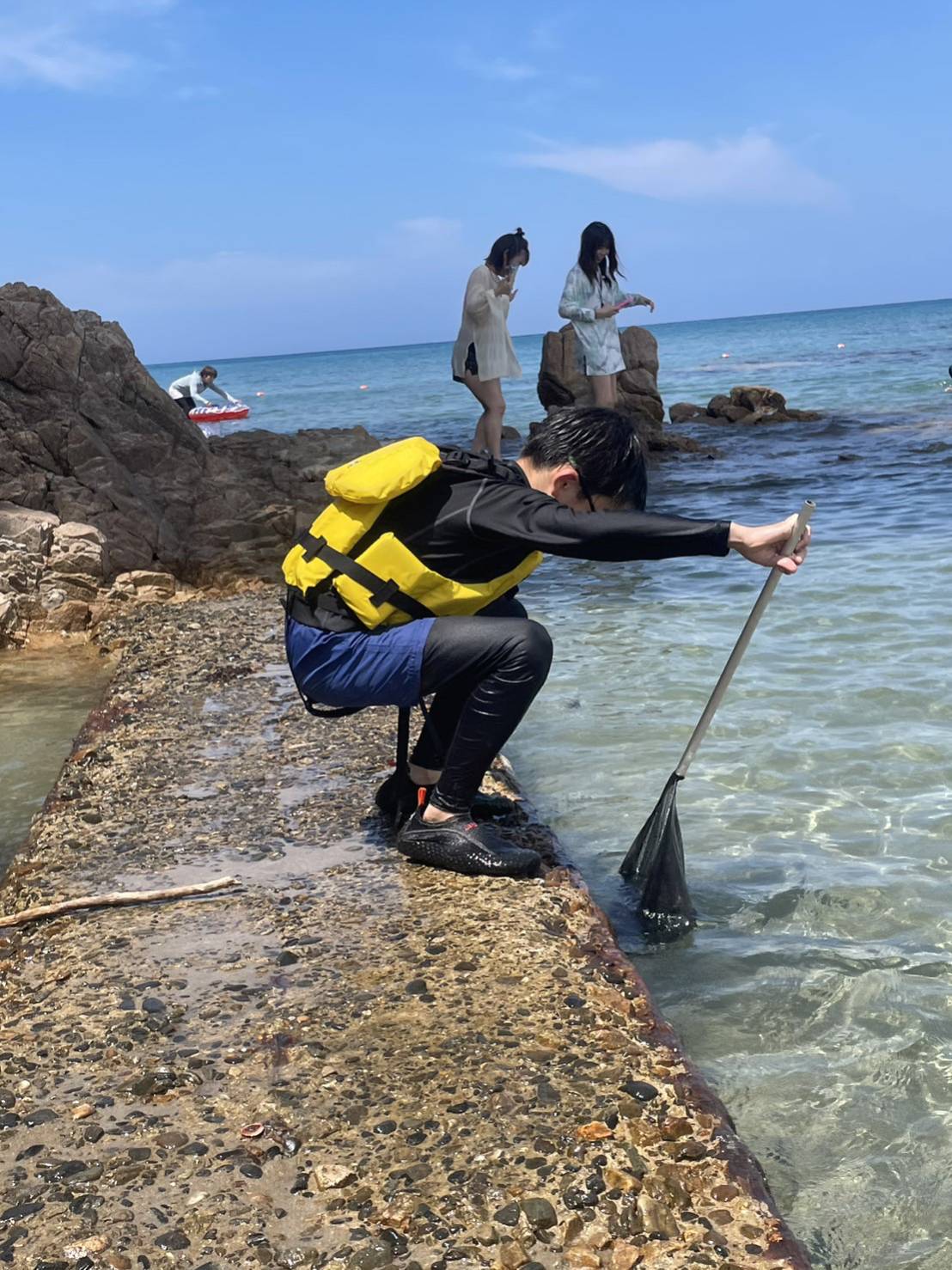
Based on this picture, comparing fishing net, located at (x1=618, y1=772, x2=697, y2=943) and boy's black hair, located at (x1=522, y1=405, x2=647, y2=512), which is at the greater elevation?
boy's black hair, located at (x1=522, y1=405, x2=647, y2=512)

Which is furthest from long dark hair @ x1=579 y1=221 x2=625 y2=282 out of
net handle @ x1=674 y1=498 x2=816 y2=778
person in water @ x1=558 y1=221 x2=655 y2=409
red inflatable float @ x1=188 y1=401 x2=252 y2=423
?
red inflatable float @ x1=188 y1=401 x2=252 y2=423

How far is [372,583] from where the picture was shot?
310 cm

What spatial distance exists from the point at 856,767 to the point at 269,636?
8.74ft

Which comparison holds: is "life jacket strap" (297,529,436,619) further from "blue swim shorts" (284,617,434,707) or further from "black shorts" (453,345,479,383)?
"black shorts" (453,345,479,383)

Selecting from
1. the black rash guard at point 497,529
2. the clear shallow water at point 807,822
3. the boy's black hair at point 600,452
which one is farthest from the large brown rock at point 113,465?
the boy's black hair at point 600,452

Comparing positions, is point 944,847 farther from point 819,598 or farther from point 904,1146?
point 819,598

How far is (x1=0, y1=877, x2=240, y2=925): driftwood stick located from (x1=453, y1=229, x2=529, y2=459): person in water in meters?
7.33

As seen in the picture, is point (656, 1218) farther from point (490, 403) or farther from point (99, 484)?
point (490, 403)

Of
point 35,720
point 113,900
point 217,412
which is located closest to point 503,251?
point 35,720

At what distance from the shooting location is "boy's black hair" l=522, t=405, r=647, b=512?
3.01m

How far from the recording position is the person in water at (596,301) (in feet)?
36.0

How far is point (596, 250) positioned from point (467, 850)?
870 centimetres

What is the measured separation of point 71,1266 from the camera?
1.90m

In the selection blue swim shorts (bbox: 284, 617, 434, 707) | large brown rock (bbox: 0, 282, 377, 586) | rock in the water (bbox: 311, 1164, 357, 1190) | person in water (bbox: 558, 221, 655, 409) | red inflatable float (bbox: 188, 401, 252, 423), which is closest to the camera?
rock in the water (bbox: 311, 1164, 357, 1190)
